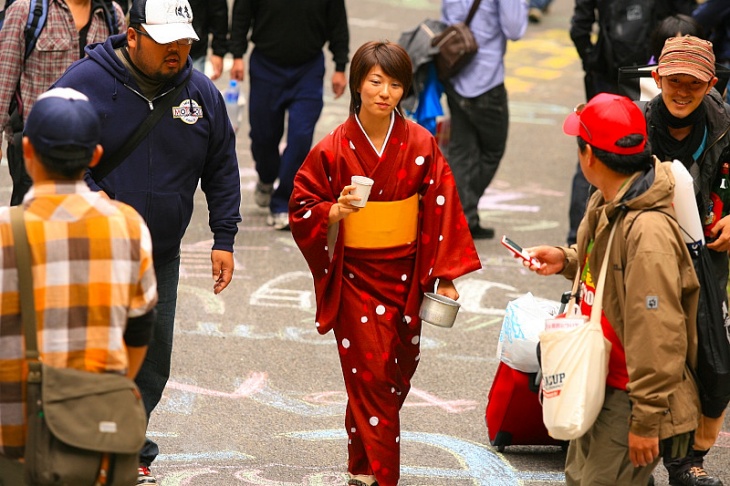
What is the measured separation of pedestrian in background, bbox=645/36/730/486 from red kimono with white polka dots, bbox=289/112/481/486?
0.87 m

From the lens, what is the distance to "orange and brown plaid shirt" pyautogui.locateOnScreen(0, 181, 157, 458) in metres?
3.03

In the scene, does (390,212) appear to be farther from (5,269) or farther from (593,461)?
(5,269)

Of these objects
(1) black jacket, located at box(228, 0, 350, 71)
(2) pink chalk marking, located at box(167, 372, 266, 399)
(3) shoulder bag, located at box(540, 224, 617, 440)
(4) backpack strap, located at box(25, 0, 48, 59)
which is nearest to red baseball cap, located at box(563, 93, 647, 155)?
(3) shoulder bag, located at box(540, 224, 617, 440)

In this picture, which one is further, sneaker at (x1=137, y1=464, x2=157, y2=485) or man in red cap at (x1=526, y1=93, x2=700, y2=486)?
sneaker at (x1=137, y1=464, x2=157, y2=485)

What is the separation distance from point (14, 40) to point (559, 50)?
35.3ft

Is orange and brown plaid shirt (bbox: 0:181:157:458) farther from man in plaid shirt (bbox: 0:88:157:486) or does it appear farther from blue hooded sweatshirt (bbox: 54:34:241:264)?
blue hooded sweatshirt (bbox: 54:34:241:264)

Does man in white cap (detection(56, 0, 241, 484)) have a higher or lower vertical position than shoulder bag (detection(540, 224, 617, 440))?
higher

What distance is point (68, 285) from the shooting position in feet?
10.0

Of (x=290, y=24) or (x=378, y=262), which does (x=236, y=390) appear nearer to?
(x=378, y=262)

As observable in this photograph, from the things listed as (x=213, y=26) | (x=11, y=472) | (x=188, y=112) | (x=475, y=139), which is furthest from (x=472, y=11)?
(x=11, y=472)

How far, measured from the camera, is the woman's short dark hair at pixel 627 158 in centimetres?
357

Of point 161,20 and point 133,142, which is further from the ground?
point 161,20

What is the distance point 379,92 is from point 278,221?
404 centimetres

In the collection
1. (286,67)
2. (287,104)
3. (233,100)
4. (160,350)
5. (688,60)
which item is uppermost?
(688,60)
